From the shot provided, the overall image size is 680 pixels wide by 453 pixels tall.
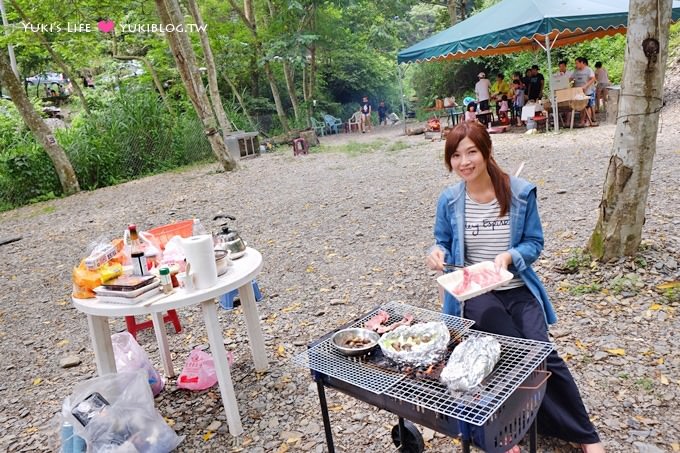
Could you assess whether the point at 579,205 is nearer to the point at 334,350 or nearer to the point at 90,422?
the point at 334,350

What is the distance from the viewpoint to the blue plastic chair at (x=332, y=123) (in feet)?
69.7

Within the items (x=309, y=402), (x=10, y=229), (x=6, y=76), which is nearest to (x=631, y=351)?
(x=309, y=402)

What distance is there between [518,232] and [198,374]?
7.06 ft

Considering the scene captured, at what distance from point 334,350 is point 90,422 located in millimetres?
1171

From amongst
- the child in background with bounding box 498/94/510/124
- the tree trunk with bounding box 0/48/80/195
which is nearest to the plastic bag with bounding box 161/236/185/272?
the tree trunk with bounding box 0/48/80/195

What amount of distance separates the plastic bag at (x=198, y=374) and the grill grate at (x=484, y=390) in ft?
5.88

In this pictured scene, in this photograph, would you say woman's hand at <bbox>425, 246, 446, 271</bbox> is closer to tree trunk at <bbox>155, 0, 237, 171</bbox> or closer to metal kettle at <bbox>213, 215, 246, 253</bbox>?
metal kettle at <bbox>213, 215, 246, 253</bbox>

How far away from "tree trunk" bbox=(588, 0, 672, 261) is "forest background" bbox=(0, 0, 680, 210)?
8.23 m

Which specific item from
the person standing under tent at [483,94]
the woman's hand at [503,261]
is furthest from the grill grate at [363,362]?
the person standing under tent at [483,94]

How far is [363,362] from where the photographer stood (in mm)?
2018

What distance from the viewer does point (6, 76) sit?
10.6 meters

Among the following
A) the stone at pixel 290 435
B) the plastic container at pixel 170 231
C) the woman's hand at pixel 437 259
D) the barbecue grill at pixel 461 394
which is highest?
the plastic container at pixel 170 231

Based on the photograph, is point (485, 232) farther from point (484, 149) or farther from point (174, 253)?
point (174, 253)

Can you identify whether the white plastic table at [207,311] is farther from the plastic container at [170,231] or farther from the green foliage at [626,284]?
the green foliage at [626,284]
